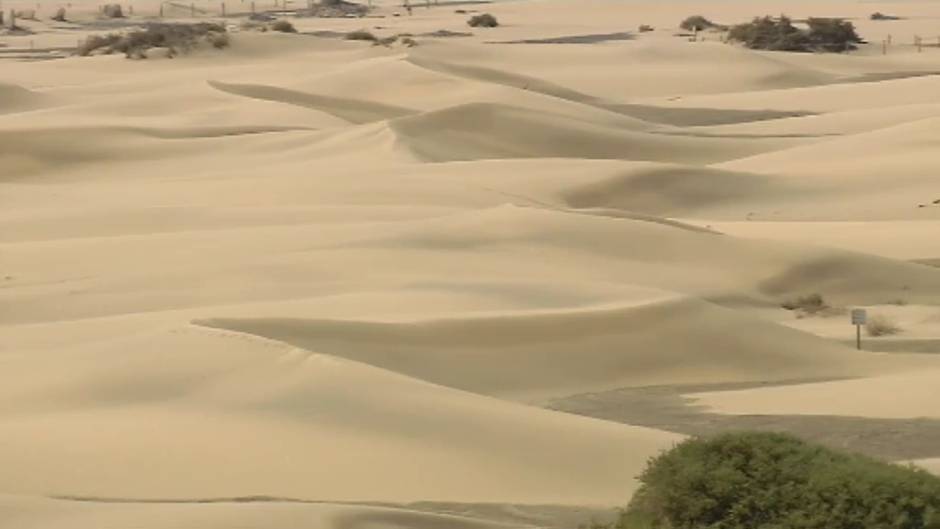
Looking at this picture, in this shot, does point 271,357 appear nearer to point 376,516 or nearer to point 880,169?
point 376,516

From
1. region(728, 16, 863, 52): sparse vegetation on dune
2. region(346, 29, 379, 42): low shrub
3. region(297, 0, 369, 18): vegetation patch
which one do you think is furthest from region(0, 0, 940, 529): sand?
region(297, 0, 369, 18): vegetation patch

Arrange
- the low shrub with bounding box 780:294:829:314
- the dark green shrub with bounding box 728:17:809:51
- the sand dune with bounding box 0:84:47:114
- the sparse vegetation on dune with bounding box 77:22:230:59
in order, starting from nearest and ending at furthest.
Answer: the low shrub with bounding box 780:294:829:314
the sand dune with bounding box 0:84:47:114
the sparse vegetation on dune with bounding box 77:22:230:59
the dark green shrub with bounding box 728:17:809:51

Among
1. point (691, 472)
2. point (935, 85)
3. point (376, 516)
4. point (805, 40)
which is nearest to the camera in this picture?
point (691, 472)

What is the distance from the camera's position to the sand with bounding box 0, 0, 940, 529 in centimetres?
1212

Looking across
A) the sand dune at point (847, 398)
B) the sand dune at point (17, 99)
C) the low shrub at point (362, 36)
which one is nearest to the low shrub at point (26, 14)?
the low shrub at point (362, 36)

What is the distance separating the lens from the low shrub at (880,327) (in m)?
18.8

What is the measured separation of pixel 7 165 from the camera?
33812mm

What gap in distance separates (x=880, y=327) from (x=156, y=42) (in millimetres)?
40257

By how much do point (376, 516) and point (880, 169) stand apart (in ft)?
75.6

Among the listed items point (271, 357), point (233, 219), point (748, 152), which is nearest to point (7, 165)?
point (233, 219)

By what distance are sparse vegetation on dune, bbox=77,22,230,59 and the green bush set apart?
47243 mm

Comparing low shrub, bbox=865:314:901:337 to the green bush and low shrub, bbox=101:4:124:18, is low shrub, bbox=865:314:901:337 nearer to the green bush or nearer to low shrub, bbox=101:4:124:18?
the green bush

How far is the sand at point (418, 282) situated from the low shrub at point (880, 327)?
270 mm

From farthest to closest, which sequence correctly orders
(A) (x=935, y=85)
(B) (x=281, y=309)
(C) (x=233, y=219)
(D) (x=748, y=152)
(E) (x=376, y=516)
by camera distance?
(A) (x=935, y=85) < (D) (x=748, y=152) < (C) (x=233, y=219) < (B) (x=281, y=309) < (E) (x=376, y=516)
